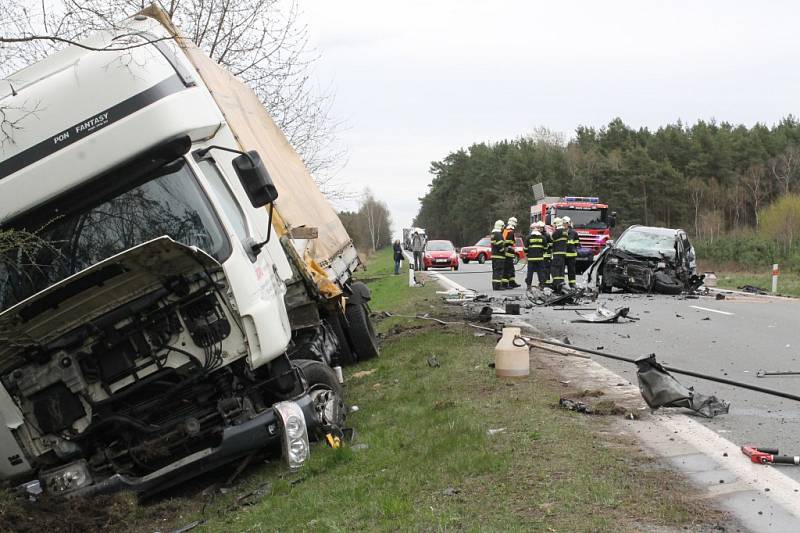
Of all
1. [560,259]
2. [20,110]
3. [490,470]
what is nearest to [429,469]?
[490,470]

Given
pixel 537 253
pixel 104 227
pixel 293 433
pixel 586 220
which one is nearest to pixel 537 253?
pixel 537 253

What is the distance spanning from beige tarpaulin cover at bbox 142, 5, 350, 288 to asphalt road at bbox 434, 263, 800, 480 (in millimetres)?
3369

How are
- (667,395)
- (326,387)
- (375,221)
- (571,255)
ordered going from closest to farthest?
1. (667,395)
2. (326,387)
3. (571,255)
4. (375,221)

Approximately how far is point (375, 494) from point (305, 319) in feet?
8.63

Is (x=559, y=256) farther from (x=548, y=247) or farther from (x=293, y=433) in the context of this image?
(x=293, y=433)

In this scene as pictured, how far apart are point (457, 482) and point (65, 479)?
253cm

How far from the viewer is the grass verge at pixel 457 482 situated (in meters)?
3.87

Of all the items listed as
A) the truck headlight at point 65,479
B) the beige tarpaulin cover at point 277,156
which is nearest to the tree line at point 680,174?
the beige tarpaulin cover at point 277,156

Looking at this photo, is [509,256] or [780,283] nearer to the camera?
[509,256]

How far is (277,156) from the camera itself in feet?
30.3

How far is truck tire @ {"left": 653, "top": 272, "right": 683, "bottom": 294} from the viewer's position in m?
17.0

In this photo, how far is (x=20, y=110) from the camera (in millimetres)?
5250

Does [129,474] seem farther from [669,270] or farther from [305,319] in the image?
[669,270]

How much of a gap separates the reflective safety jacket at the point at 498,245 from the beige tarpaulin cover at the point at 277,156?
843cm
